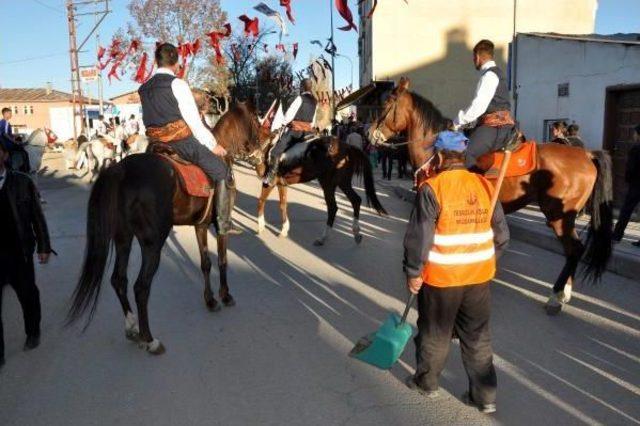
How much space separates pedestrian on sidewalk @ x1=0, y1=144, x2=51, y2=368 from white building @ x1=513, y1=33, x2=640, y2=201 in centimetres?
1045

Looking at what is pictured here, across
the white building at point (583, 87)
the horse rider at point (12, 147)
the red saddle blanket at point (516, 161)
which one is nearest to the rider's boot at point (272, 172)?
the red saddle blanket at point (516, 161)

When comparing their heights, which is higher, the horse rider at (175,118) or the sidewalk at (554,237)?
the horse rider at (175,118)

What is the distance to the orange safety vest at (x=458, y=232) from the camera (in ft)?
10.2

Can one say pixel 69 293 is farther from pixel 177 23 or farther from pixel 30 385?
pixel 177 23

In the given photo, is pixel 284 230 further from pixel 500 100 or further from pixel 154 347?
pixel 154 347

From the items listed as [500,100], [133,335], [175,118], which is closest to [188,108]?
[175,118]

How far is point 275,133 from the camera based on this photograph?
8.81m

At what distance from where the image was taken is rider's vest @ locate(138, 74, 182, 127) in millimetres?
4598

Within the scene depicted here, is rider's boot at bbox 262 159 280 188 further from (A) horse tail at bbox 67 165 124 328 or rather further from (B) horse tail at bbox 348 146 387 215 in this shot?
(A) horse tail at bbox 67 165 124 328

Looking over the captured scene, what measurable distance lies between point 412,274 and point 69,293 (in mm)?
4614

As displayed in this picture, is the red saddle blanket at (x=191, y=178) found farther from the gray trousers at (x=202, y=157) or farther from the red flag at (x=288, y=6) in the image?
the red flag at (x=288, y=6)

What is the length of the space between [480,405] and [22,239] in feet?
12.7

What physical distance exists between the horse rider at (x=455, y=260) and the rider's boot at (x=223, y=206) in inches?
101

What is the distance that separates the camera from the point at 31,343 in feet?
14.5
